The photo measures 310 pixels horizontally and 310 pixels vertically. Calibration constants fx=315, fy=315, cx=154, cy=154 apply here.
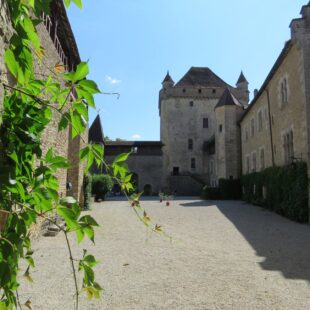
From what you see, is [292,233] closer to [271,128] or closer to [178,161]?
[271,128]

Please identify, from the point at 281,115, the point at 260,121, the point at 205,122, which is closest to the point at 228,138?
the point at 260,121

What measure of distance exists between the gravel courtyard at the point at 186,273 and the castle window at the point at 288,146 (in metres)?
6.84

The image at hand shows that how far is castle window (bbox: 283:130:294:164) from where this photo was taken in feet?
49.8

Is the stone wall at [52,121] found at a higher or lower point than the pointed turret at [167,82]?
lower

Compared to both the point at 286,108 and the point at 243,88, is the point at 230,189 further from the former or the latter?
the point at 243,88

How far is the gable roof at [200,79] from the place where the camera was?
46281mm

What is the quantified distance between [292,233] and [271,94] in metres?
10.9

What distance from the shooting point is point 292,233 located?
974 cm

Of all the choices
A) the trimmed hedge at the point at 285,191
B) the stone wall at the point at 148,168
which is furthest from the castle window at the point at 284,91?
the stone wall at the point at 148,168

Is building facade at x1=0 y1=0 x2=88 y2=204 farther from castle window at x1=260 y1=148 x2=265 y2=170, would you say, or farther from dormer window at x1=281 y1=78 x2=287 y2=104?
castle window at x1=260 y1=148 x2=265 y2=170

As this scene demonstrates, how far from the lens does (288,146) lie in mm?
15633

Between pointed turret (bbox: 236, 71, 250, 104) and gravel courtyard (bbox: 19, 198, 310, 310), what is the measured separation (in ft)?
124

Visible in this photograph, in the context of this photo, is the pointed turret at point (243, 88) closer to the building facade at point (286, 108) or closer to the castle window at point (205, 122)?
the castle window at point (205, 122)

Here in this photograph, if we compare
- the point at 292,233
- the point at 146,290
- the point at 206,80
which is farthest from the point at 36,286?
the point at 206,80
